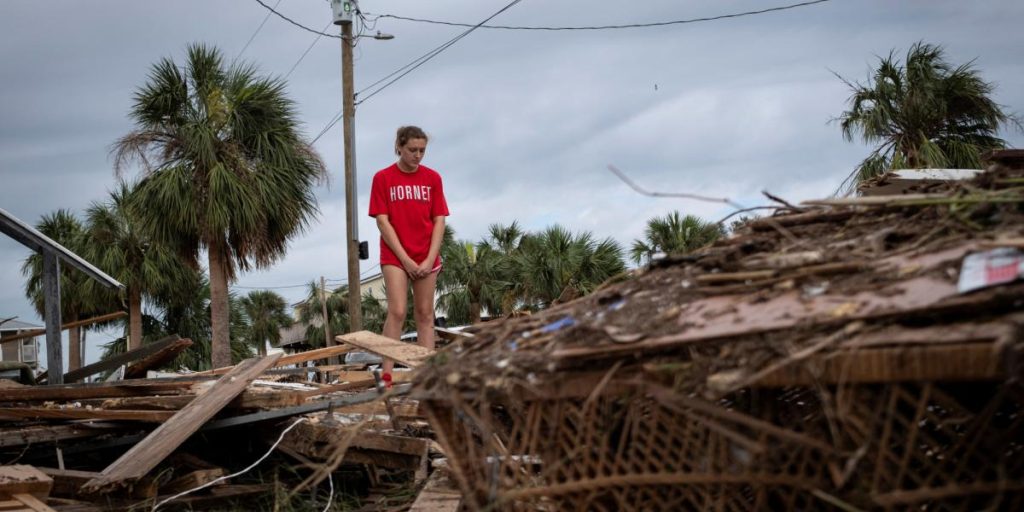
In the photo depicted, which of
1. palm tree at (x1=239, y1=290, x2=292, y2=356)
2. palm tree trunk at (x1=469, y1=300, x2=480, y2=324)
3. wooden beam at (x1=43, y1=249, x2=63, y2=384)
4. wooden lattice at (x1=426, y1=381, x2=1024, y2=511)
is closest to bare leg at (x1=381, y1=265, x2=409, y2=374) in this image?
wooden lattice at (x1=426, y1=381, x2=1024, y2=511)

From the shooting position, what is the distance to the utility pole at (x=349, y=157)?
60.7ft

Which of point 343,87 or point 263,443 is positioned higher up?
point 343,87

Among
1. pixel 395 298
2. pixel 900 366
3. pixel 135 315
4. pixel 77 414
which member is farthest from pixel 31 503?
pixel 135 315

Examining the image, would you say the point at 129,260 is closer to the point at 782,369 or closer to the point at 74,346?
the point at 74,346

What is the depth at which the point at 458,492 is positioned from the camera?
180 inches

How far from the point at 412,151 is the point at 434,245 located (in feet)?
2.20

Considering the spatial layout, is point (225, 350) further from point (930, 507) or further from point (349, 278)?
point (930, 507)

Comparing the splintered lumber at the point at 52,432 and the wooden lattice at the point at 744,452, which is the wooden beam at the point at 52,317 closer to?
the splintered lumber at the point at 52,432

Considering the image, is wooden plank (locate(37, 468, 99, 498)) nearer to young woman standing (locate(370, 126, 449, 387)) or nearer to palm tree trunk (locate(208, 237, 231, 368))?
young woman standing (locate(370, 126, 449, 387))

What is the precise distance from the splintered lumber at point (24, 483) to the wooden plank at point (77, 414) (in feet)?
3.20

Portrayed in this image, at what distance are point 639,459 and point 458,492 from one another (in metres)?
2.11

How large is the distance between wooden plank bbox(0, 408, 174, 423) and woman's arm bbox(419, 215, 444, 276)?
6.21 ft

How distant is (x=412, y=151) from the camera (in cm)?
657

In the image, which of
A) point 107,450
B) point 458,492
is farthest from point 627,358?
point 107,450
